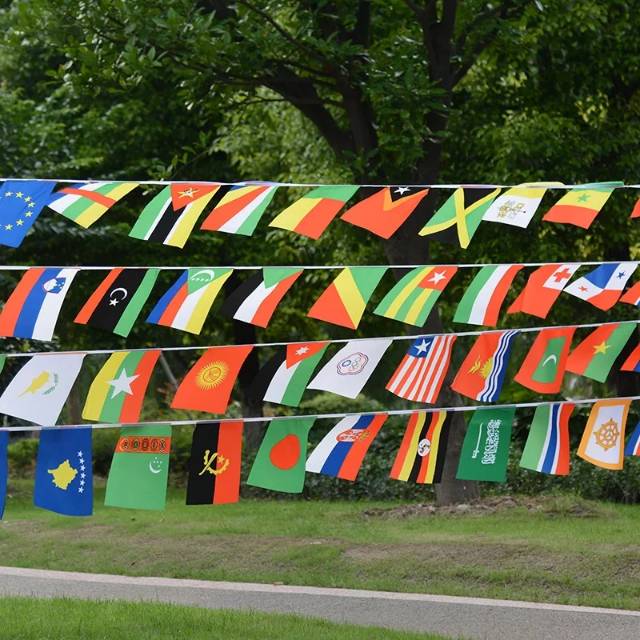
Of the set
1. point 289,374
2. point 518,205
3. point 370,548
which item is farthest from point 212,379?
point 370,548

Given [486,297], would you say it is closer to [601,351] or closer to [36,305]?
[601,351]

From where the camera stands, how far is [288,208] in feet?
27.6

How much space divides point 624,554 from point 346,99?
6.01 m

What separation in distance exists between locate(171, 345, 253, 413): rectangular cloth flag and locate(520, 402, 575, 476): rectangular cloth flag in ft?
6.73

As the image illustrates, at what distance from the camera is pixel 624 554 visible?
419 inches

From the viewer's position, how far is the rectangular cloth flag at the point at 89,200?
26.8ft

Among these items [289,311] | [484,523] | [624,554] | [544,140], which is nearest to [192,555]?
[484,523]

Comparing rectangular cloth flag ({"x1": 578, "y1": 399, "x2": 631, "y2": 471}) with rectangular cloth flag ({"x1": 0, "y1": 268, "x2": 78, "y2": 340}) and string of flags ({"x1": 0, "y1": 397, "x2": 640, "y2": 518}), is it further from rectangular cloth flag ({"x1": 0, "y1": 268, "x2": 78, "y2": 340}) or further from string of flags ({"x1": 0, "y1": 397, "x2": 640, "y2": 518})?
rectangular cloth flag ({"x1": 0, "y1": 268, "x2": 78, "y2": 340})

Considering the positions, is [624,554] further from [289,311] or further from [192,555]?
[289,311]

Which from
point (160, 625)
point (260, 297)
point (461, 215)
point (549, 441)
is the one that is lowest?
point (160, 625)

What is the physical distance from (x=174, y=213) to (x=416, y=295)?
1764mm

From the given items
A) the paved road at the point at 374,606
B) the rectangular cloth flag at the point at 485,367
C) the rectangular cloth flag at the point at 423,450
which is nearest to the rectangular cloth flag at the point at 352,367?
the rectangular cloth flag at the point at 423,450

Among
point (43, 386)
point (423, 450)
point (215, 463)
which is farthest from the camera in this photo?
point (423, 450)

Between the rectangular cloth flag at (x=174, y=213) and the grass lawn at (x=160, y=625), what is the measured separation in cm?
266
